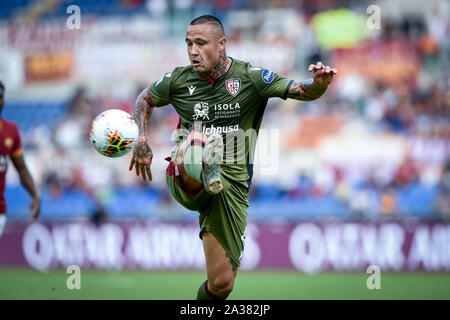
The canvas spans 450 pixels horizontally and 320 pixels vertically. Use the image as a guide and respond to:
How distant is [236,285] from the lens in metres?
12.6

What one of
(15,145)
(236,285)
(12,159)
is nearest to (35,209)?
(12,159)

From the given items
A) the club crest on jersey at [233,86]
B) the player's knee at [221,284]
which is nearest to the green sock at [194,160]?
the club crest on jersey at [233,86]

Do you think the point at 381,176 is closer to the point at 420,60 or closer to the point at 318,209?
the point at 318,209

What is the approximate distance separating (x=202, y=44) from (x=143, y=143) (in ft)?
3.61

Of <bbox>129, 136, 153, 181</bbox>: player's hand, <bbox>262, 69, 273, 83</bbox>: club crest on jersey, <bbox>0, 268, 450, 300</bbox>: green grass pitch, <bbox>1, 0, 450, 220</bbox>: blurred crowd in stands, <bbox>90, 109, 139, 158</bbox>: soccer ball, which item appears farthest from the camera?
<bbox>1, 0, 450, 220</bbox>: blurred crowd in stands

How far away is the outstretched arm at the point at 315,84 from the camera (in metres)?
6.16

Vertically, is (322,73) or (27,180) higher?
(322,73)

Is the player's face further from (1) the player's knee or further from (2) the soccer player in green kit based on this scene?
(1) the player's knee

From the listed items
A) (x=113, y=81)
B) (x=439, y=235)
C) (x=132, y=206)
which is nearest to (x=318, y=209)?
(x=439, y=235)

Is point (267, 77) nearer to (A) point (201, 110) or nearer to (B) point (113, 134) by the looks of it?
(A) point (201, 110)

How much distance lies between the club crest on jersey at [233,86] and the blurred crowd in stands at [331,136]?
9.40 metres

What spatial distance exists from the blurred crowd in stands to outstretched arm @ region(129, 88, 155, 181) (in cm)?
895

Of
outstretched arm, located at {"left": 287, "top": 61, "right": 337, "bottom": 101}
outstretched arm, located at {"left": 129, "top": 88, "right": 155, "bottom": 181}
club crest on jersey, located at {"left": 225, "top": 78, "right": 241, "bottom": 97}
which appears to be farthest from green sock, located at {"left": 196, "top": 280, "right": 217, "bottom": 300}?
outstretched arm, located at {"left": 287, "top": 61, "right": 337, "bottom": 101}

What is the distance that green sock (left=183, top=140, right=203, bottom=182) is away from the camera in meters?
6.09
